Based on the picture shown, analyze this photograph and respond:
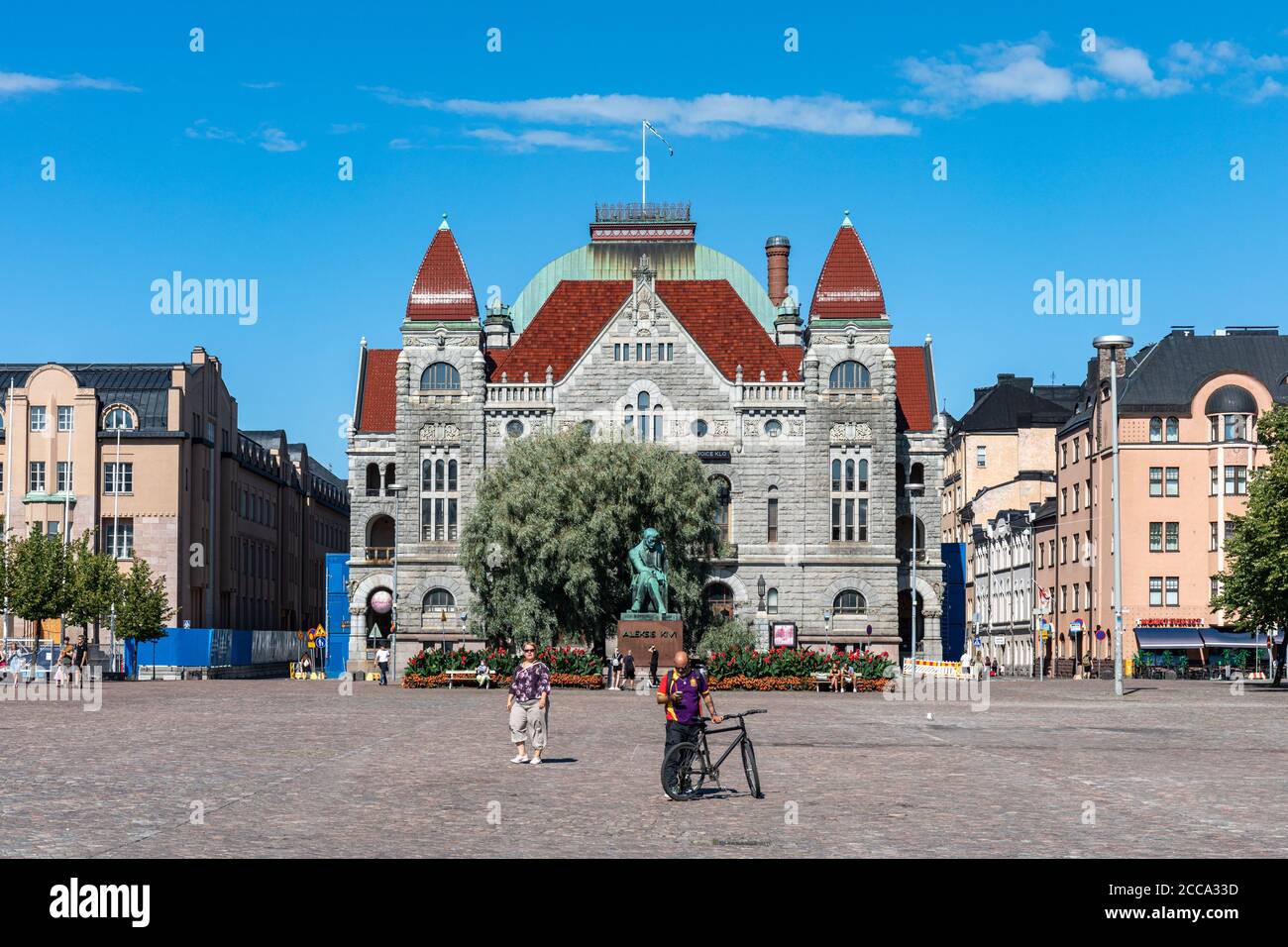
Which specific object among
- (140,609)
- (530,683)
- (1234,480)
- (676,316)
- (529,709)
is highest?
(676,316)

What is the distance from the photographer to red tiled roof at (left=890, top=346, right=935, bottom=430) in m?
94.3

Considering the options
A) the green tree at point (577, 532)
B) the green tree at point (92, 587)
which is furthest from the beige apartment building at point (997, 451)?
the green tree at point (92, 587)

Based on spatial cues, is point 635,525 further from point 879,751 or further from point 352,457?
point 879,751

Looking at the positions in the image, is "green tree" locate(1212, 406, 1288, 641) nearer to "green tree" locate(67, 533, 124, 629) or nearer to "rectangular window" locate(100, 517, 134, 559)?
"green tree" locate(67, 533, 124, 629)

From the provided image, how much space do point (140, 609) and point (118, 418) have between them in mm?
19865

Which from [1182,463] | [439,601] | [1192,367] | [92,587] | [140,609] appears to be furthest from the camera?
[1192,367]

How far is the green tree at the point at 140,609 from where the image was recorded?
79688mm

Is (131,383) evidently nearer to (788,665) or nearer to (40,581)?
(40,581)

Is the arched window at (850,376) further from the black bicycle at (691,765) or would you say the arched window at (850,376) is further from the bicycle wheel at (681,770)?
the bicycle wheel at (681,770)

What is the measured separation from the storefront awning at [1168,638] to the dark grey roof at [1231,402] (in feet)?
37.4

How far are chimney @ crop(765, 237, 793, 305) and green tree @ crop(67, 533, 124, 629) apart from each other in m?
42.2

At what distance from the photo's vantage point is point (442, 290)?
91375 mm

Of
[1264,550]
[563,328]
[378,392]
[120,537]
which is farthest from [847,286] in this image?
[120,537]

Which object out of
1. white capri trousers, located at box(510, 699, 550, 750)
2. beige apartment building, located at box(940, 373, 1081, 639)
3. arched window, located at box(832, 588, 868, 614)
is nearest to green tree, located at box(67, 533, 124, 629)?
arched window, located at box(832, 588, 868, 614)
